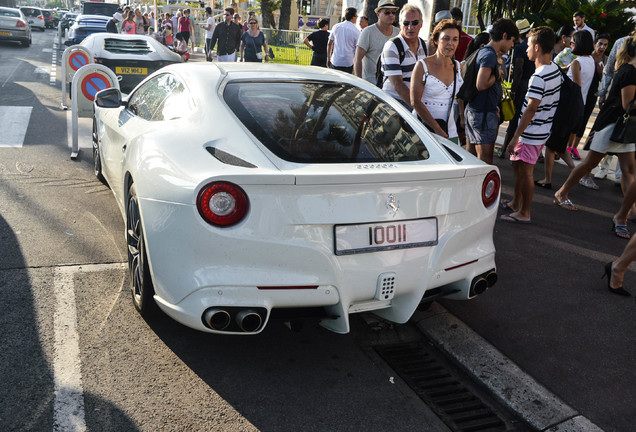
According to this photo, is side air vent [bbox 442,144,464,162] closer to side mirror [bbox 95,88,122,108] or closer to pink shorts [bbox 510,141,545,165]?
pink shorts [bbox 510,141,545,165]

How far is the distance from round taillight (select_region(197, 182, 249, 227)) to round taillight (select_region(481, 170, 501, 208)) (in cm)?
143

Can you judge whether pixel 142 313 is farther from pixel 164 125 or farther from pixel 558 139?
pixel 558 139

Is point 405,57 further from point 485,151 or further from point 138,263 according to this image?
point 138,263

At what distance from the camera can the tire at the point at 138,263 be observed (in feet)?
11.1

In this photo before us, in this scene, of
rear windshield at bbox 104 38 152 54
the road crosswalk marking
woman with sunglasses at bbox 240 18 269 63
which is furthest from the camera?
woman with sunglasses at bbox 240 18 269 63

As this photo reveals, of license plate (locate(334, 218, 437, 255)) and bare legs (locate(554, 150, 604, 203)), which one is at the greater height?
license plate (locate(334, 218, 437, 255))

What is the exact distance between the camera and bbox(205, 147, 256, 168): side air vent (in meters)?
2.98

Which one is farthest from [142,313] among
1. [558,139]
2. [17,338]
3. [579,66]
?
[579,66]

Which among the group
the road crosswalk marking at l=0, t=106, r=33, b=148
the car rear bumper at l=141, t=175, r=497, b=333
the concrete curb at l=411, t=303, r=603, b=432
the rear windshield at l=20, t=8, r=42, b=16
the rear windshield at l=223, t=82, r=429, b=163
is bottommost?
the concrete curb at l=411, t=303, r=603, b=432

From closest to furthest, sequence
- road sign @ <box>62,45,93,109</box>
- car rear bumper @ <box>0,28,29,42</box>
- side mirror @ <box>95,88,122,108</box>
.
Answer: side mirror @ <box>95,88,122,108</box> < road sign @ <box>62,45,93,109</box> < car rear bumper @ <box>0,28,29,42</box>

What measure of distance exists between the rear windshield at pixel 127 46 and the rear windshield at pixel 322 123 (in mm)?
7502

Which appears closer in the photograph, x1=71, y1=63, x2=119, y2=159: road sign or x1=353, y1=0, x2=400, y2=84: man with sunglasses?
x1=353, y1=0, x2=400, y2=84: man with sunglasses

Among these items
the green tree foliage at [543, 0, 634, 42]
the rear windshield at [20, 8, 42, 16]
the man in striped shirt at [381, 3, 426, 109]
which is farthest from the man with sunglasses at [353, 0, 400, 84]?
the rear windshield at [20, 8, 42, 16]

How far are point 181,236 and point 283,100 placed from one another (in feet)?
3.82
